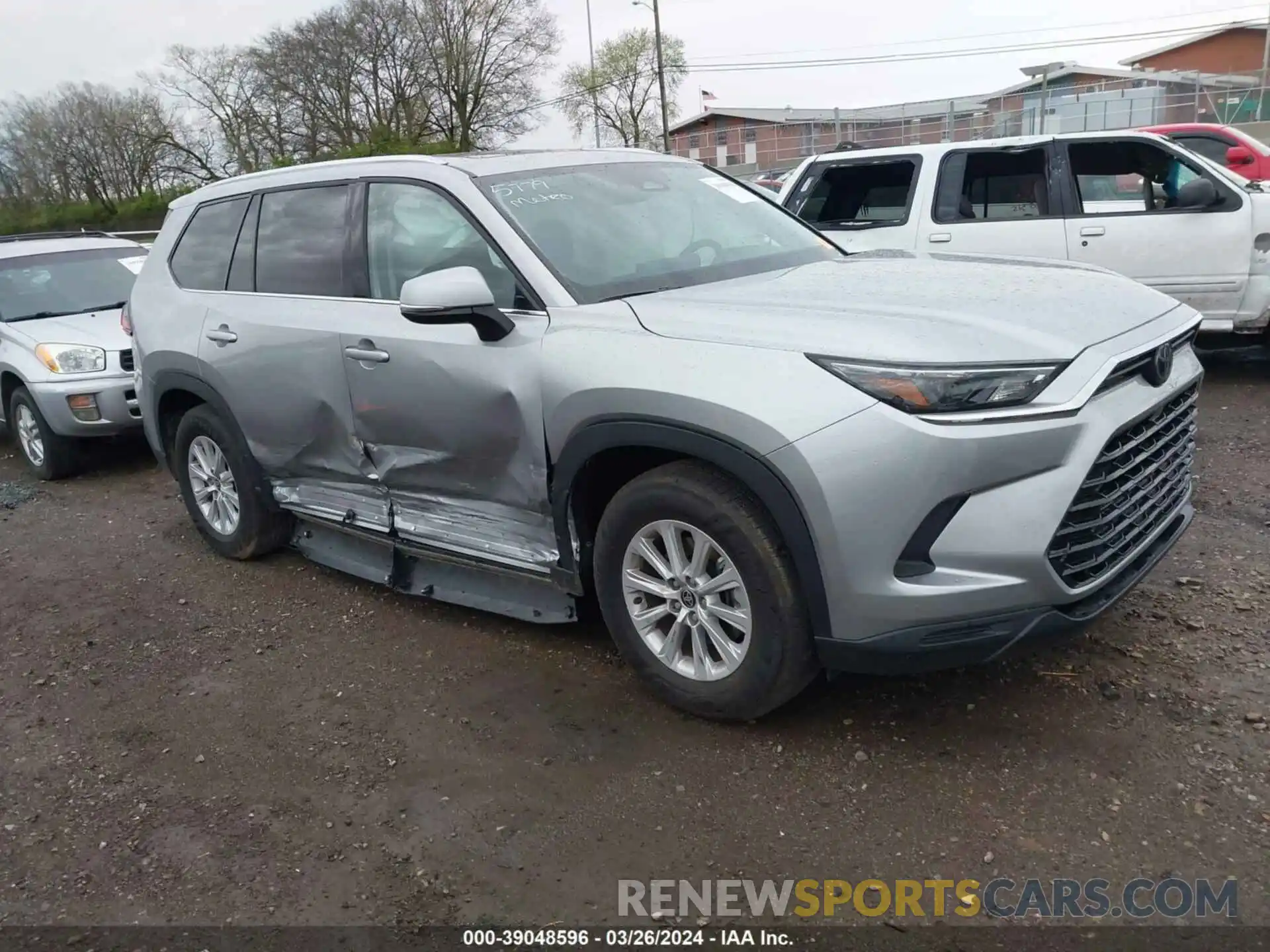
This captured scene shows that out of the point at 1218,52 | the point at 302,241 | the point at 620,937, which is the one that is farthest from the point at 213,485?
the point at 1218,52

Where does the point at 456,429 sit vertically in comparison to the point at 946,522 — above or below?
above

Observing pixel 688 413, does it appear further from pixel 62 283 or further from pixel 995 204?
pixel 62 283

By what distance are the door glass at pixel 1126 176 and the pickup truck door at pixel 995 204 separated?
23cm

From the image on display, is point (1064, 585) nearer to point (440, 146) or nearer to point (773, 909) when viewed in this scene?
point (773, 909)

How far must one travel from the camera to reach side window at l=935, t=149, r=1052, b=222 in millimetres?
7648

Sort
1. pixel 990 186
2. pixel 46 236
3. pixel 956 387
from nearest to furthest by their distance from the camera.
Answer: pixel 956 387
pixel 990 186
pixel 46 236

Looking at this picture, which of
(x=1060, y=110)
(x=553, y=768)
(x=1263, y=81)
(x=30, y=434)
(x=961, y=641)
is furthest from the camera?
(x=1263, y=81)

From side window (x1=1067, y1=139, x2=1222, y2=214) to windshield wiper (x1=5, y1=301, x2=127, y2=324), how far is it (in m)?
7.18

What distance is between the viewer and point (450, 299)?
3426 mm

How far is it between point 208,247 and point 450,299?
7.86 ft

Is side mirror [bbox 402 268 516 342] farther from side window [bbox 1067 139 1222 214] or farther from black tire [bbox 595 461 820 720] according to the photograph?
side window [bbox 1067 139 1222 214]

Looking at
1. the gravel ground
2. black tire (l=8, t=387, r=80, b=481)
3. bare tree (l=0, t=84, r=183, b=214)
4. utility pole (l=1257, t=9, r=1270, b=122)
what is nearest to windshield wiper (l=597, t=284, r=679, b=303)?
the gravel ground

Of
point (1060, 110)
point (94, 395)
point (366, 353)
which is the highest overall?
point (1060, 110)

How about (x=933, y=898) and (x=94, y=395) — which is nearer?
(x=933, y=898)
